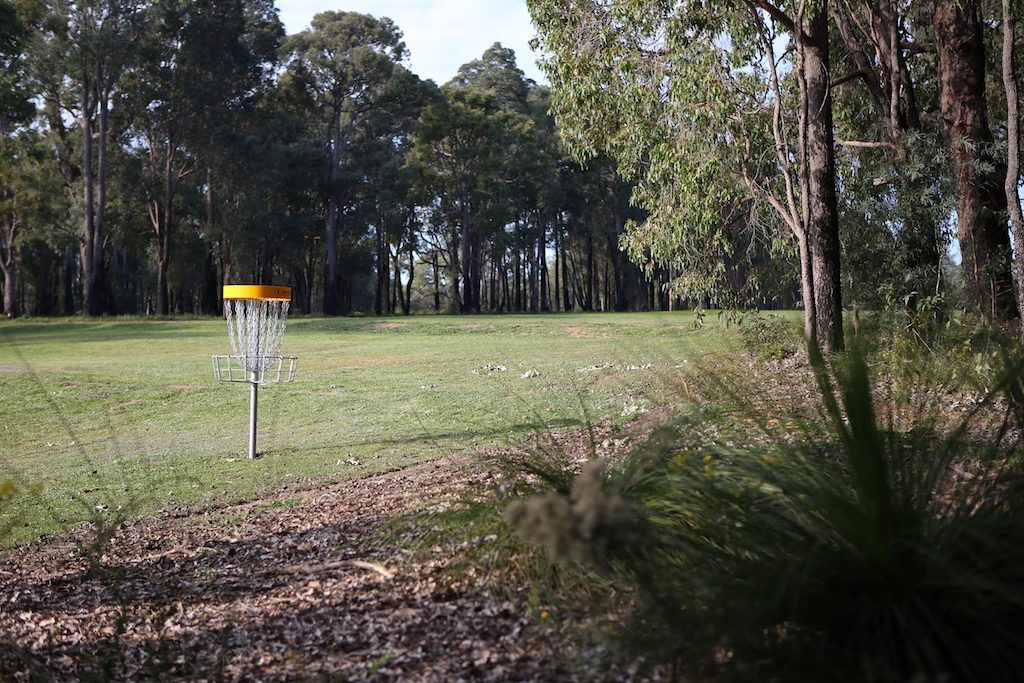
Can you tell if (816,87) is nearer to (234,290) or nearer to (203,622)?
(234,290)

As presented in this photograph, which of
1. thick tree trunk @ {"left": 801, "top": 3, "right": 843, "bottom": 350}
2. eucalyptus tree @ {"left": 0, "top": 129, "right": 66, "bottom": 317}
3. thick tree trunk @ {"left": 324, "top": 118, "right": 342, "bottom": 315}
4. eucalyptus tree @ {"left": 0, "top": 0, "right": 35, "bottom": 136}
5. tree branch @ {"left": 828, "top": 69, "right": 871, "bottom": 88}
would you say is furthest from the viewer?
thick tree trunk @ {"left": 324, "top": 118, "right": 342, "bottom": 315}

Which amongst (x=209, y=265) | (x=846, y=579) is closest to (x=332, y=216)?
(x=209, y=265)

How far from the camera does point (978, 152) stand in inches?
452

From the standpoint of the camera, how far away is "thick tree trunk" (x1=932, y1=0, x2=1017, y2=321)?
442 inches

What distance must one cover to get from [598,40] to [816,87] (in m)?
2.80

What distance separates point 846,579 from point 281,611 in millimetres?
2243

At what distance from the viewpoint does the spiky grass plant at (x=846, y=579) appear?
6.42 ft

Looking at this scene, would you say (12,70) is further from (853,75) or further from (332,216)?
(853,75)

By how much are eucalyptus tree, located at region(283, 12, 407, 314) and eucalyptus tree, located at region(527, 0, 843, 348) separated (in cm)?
3412

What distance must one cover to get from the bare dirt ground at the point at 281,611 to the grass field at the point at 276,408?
1.66 feet

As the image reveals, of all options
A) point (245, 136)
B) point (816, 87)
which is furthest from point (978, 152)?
point (245, 136)

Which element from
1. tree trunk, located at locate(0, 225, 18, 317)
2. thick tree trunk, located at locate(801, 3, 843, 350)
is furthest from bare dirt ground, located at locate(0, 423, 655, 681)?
tree trunk, located at locate(0, 225, 18, 317)

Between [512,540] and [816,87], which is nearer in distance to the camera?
[512,540]

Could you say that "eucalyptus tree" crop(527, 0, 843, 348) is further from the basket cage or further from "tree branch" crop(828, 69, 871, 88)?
the basket cage
